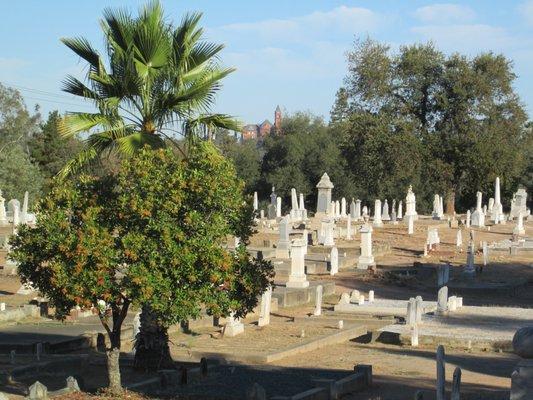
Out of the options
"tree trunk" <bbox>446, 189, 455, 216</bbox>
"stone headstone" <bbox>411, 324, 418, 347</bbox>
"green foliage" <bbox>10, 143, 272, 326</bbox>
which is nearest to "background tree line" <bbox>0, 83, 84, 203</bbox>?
"tree trunk" <bbox>446, 189, 455, 216</bbox>

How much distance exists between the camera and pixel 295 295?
29016 millimetres

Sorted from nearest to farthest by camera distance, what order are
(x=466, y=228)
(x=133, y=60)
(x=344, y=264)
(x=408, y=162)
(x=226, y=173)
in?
(x=226, y=173) → (x=133, y=60) → (x=344, y=264) → (x=466, y=228) → (x=408, y=162)

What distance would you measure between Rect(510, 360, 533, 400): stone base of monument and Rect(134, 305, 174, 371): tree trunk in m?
9.29

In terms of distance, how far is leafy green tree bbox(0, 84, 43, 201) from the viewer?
63.4 metres

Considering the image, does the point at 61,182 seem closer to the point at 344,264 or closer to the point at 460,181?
the point at 344,264

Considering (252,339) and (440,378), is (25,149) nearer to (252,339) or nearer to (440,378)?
(252,339)

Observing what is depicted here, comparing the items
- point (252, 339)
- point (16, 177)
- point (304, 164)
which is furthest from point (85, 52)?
point (304, 164)

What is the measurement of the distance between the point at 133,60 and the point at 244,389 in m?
5.40

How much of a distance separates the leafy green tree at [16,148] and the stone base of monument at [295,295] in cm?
3685

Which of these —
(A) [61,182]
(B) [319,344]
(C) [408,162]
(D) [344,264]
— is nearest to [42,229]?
(A) [61,182]

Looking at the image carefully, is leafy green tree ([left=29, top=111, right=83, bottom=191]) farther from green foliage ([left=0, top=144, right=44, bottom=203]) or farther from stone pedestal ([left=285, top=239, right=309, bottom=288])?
stone pedestal ([left=285, top=239, right=309, bottom=288])

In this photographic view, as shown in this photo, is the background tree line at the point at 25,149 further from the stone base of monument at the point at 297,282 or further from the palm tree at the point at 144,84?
the palm tree at the point at 144,84

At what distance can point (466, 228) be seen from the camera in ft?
187

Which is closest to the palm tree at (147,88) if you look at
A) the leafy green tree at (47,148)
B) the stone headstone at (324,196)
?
the stone headstone at (324,196)
